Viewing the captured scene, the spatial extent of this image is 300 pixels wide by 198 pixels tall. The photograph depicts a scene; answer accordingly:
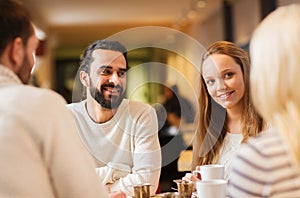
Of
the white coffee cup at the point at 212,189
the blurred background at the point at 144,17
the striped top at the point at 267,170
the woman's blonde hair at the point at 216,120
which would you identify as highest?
the blurred background at the point at 144,17

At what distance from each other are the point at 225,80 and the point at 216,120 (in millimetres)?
190

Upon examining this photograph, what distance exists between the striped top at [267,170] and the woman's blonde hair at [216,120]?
865mm

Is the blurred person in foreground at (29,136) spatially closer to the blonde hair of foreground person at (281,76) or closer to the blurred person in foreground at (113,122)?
the blonde hair of foreground person at (281,76)

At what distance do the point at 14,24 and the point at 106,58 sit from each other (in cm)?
69

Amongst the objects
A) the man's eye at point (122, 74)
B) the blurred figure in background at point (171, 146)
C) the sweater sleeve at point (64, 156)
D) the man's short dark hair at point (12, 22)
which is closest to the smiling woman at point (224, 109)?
the blurred figure in background at point (171, 146)

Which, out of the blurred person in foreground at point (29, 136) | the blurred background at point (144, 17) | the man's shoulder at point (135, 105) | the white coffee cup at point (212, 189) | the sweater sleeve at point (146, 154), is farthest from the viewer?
the blurred background at point (144, 17)

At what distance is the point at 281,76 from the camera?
2.76 ft

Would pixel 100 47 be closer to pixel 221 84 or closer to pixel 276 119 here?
pixel 221 84

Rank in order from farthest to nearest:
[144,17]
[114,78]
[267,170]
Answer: [144,17] → [114,78] → [267,170]

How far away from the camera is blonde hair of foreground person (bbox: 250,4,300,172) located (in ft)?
2.76

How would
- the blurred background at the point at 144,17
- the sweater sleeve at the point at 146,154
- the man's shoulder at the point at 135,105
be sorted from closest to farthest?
1. the sweater sleeve at the point at 146,154
2. the man's shoulder at the point at 135,105
3. the blurred background at the point at 144,17

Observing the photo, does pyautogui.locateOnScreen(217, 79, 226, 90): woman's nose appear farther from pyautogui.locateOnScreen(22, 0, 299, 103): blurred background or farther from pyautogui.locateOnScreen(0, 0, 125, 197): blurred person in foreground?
pyautogui.locateOnScreen(22, 0, 299, 103): blurred background

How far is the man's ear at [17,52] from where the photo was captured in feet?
3.46

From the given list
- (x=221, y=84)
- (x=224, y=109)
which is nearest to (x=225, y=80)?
(x=221, y=84)
